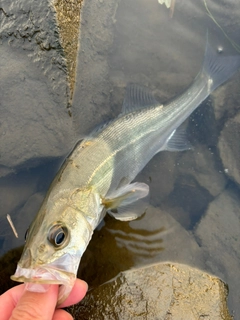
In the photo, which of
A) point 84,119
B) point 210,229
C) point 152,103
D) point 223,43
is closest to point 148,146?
point 152,103

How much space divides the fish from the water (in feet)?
0.87

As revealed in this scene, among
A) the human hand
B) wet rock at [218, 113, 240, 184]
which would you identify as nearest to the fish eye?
the human hand

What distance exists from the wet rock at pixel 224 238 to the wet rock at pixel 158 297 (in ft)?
1.10

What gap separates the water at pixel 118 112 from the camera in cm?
345

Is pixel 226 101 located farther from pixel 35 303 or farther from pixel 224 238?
pixel 35 303

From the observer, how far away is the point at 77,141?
3.57 m

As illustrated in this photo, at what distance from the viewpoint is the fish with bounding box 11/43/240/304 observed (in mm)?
2354

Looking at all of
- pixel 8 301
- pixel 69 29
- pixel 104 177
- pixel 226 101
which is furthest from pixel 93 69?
pixel 8 301

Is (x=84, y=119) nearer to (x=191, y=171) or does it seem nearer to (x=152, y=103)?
(x=152, y=103)

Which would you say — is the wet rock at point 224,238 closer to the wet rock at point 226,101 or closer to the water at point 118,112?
the water at point 118,112

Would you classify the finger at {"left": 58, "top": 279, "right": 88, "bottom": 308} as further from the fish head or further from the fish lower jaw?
the fish lower jaw

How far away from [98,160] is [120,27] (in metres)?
2.02

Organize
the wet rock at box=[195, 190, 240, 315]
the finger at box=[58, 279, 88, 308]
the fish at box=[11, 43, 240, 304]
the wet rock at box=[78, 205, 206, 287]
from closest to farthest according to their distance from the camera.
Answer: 1. the fish at box=[11, 43, 240, 304]
2. the finger at box=[58, 279, 88, 308]
3. the wet rock at box=[78, 205, 206, 287]
4. the wet rock at box=[195, 190, 240, 315]

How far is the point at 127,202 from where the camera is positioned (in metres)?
3.40
